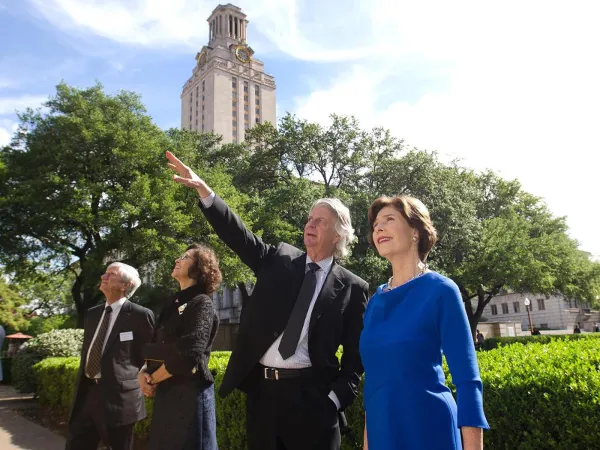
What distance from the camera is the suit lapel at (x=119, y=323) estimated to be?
4.73m

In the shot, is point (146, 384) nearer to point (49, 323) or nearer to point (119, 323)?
point (119, 323)

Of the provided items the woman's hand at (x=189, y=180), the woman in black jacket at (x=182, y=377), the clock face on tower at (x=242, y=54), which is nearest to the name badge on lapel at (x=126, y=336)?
the woman in black jacket at (x=182, y=377)

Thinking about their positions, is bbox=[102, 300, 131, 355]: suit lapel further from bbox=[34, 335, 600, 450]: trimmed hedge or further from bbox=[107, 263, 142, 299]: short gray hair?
bbox=[34, 335, 600, 450]: trimmed hedge

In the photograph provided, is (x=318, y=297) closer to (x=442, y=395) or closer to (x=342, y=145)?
(x=442, y=395)

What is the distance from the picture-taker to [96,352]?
15.5 feet

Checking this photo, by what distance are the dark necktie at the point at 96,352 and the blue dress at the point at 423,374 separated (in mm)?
3371

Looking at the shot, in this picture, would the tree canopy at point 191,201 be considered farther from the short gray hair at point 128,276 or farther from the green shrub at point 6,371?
the short gray hair at point 128,276

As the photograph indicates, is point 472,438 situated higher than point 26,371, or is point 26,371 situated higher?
point 472,438

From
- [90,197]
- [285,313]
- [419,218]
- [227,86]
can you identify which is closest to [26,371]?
[90,197]

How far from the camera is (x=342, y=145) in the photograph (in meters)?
32.5

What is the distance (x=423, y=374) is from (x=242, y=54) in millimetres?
120407

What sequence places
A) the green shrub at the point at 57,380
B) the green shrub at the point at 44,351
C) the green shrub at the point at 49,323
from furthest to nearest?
the green shrub at the point at 49,323
the green shrub at the point at 44,351
the green shrub at the point at 57,380

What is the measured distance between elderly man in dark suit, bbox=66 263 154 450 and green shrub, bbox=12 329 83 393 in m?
10.4

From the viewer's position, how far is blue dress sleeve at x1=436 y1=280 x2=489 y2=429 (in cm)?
197
